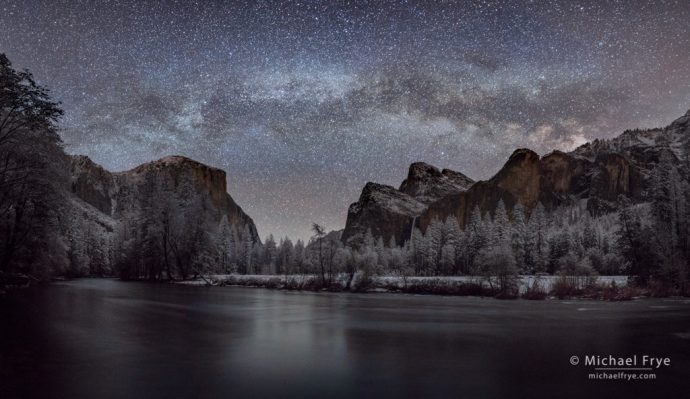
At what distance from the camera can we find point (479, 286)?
153 feet

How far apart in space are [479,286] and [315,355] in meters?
38.2

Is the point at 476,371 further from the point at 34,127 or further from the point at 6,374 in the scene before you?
the point at 34,127

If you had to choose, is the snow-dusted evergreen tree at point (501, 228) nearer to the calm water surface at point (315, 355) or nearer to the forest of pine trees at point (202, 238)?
the forest of pine trees at point (202, 238)

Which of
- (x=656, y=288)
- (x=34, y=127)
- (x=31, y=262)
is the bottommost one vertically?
(x=656, y=288)

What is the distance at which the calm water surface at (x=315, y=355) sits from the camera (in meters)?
8.62

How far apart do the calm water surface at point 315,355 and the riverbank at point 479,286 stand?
66.3ft

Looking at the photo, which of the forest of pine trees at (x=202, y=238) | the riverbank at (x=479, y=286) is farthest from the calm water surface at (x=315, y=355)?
the riverbank at (x=479, y=286)

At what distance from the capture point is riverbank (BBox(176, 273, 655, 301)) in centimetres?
4081

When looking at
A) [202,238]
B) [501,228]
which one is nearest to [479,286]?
[202,238]

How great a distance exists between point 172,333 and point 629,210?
55902mm

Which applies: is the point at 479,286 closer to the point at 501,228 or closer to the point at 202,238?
the point at 202,238

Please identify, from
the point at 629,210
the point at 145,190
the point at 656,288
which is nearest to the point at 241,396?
the point at 656,288

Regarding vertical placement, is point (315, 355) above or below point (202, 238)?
below

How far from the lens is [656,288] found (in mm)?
41375
